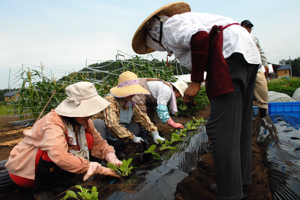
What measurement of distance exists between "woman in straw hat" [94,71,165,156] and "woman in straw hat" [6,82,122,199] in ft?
1.65

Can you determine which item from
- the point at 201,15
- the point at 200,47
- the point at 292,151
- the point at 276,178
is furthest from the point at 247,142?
the point at 201,15

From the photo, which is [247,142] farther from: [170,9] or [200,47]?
[170,9]

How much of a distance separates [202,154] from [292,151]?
0.78 m

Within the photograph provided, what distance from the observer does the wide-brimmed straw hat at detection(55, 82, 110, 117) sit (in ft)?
4.53

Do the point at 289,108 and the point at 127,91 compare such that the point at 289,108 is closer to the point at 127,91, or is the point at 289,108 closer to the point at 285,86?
the point at 127,91

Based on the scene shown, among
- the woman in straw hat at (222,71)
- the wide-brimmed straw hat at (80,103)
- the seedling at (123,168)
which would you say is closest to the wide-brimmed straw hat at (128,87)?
the wide-brimmed straw hat at (80,103)

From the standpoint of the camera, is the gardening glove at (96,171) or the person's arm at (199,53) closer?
the person's arm at (199,53)

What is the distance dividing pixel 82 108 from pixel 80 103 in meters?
0.05

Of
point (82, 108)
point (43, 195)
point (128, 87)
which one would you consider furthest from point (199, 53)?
point (43, 195)

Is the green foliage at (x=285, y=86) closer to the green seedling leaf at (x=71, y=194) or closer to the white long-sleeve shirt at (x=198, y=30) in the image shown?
the white long-sleeve shirt at (x=198, y=30)

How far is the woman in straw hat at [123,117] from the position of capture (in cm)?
200

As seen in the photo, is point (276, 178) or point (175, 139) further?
point (175, 139)

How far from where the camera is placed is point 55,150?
4.09 ft

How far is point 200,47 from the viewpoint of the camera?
1.09m
